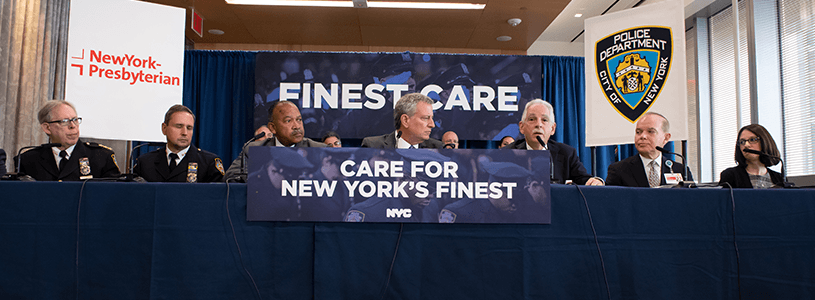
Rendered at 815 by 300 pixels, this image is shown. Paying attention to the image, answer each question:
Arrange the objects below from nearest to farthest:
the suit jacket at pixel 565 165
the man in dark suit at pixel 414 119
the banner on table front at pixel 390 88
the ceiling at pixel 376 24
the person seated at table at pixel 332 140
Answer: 1. the man in dark suit at pixel 414 119
2. the suit jacket at pixel 565 165
3. the person seated at table at pixel 332 140
4. the ceiling at pixel 376 24
5. the banner on table front at pixel 390 88

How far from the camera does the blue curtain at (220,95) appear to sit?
526 cm

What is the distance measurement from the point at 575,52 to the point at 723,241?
522 cm

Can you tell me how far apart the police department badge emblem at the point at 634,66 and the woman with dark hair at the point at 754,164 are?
3.39 feet

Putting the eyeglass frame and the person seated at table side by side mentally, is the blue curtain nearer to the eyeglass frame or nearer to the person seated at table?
the person seated at table

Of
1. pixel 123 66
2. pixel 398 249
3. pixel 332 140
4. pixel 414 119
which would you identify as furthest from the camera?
pixel 332 140

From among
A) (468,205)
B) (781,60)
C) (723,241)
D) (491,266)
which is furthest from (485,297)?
(781,60)

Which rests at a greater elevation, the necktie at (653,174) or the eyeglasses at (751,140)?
the eyeglasses at (751,140)

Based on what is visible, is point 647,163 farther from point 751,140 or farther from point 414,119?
point 414,119

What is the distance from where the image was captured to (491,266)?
1.54 meters

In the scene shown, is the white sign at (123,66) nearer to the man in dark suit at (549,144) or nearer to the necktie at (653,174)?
the man in dark suit at (549,144)

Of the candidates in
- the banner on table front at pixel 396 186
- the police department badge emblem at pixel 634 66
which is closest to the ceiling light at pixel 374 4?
the police department badge emblem at pixel 634 66

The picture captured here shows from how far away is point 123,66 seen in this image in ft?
10.9

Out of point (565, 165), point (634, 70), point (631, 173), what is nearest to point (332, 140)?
point (565, 165)

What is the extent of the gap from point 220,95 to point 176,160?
3.10 metres
